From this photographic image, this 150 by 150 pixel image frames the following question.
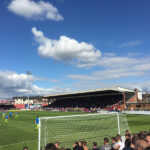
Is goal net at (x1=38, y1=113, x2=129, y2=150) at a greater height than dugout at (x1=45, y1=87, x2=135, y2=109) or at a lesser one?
lesser

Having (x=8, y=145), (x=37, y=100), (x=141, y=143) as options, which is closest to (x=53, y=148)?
(x=141, y=143)

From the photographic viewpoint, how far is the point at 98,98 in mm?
66438

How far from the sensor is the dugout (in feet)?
183

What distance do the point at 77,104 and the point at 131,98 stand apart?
2224 centimetres

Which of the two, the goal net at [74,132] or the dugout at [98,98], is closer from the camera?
the goal net at [74,132]

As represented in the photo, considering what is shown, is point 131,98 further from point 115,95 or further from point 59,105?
point 59,105

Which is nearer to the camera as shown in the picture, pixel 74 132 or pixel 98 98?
pixel 74 132

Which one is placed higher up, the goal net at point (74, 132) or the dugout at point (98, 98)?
the dugout at point (98, 98)

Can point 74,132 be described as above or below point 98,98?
below

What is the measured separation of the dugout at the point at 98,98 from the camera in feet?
183

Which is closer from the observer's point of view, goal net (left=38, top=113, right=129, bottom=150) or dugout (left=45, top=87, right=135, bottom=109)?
goal net (left=38, top=113, right=129, bottom=150)

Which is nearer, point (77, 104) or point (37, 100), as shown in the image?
point (77, 104)

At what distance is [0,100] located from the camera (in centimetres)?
10569

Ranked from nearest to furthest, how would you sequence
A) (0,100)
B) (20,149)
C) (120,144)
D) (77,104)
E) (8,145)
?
1. (120,144)
2. (20,149)
3. (8,145)
4. (77,104)
5. (0,100)
